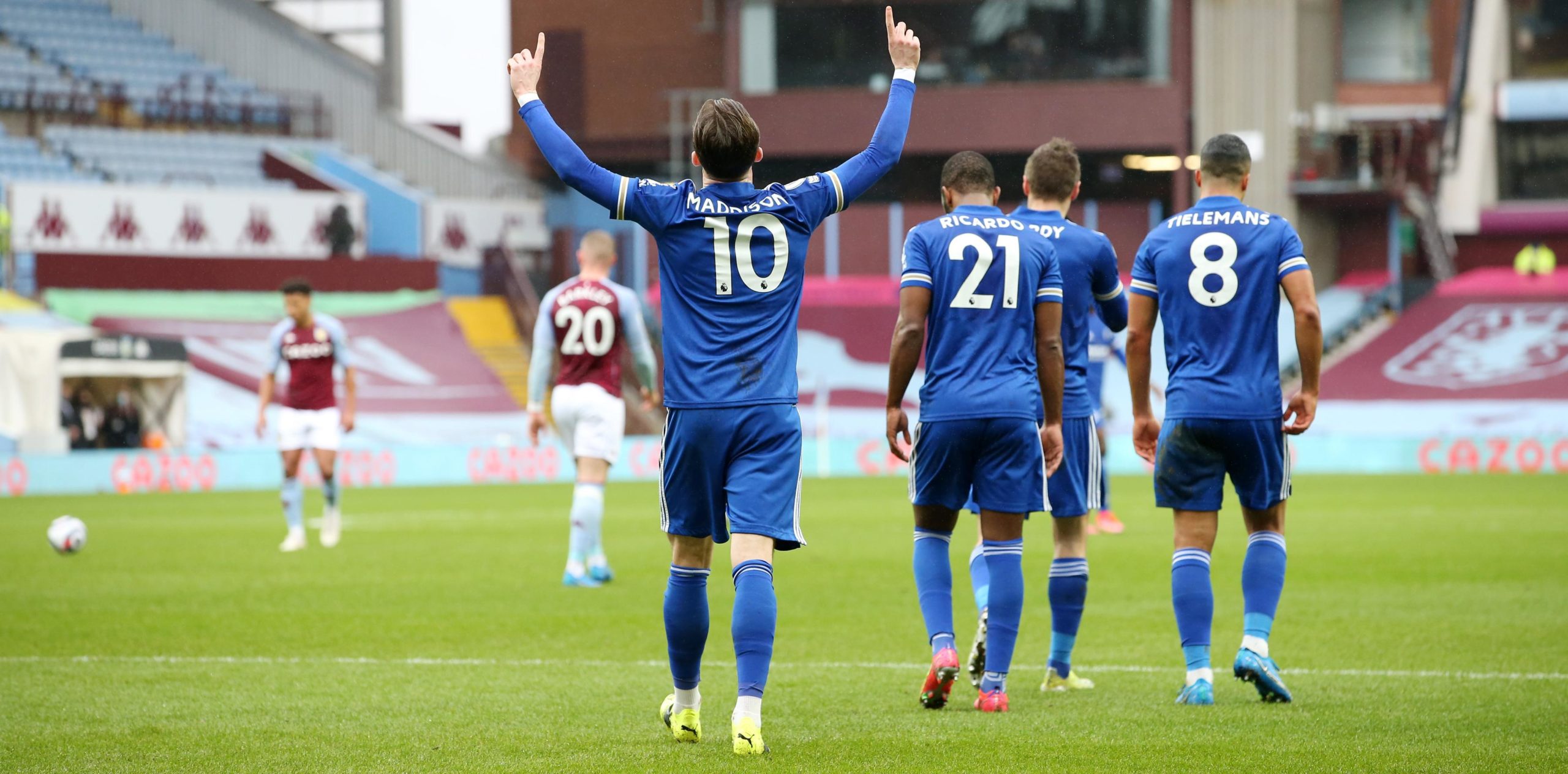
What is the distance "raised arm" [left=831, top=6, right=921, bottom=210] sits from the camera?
5.56 m

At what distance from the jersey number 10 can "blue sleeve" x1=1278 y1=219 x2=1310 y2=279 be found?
104 centimetres

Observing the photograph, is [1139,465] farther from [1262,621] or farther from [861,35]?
[1262,621]

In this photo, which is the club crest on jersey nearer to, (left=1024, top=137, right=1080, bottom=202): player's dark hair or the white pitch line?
the white pitch line

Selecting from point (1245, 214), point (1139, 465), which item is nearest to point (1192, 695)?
point (1245, 214)

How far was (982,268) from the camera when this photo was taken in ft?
20.9

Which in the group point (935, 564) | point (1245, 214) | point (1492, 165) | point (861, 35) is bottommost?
point (935, 564)

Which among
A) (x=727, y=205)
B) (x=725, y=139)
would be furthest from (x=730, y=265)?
Result: (x=725, y=139)

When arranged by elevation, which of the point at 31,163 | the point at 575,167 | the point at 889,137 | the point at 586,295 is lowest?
the point at 586,295

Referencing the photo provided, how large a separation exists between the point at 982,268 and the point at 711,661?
2.78 metres

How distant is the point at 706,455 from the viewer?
5.46 metres

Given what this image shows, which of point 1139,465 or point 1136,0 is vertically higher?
point 1136,0

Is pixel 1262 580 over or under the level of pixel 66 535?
over

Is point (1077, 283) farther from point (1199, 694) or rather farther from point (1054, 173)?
point (1199, 694)

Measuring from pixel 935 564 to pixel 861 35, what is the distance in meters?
34.3
